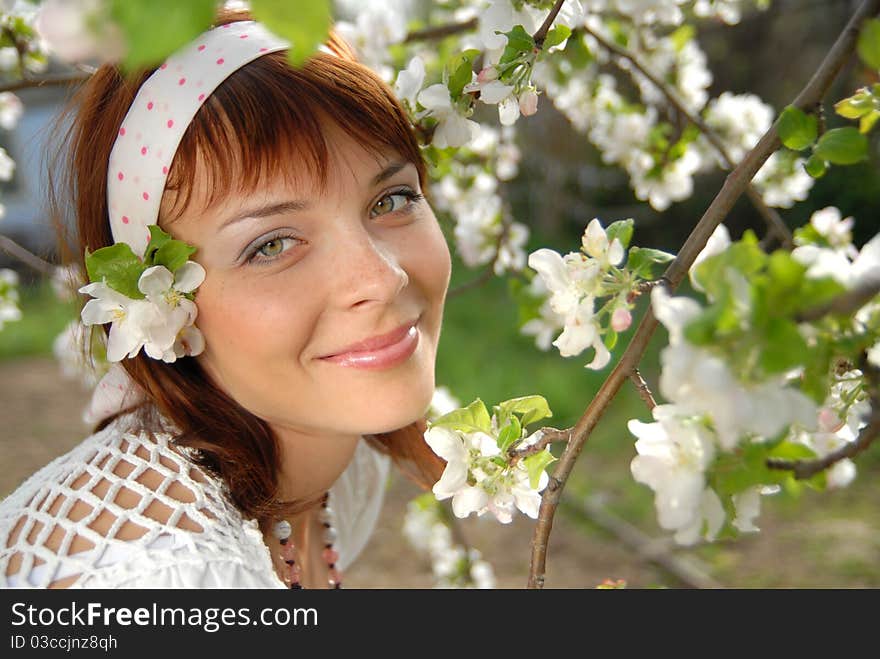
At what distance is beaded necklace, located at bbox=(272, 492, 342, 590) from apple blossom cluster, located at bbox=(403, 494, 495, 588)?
0.38 metres

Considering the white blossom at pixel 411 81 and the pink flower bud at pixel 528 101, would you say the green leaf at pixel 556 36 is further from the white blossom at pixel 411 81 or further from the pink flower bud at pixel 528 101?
the white blossom at pixel 411 81

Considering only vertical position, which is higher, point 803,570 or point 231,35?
point 231,35

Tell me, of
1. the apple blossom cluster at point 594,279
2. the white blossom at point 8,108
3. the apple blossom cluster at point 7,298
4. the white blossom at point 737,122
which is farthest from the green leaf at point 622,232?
the white blossom at point 8,108

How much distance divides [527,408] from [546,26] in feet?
1.42

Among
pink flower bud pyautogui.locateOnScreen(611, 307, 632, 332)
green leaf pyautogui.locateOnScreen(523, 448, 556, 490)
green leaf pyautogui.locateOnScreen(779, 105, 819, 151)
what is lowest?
green leaf pyautogui.locateOnScreen(523, 448, 556, 490)

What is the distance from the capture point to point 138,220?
4.15ft

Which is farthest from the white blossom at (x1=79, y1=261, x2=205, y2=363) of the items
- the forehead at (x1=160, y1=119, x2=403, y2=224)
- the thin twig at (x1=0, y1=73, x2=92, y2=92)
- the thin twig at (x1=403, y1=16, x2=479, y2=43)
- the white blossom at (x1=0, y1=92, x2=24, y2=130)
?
the white blossom at (x1=0, y1=92, x2=24, y2=130)

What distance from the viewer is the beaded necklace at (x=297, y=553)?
1487mm

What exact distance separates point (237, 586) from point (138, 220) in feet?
1.69

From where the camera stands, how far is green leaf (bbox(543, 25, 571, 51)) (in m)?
1.10

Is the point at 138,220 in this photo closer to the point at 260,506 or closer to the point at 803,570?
the point at 260,506

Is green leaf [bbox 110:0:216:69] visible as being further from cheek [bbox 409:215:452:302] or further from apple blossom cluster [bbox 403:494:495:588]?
apple blossom cluster [bbox 403:494:495:588]

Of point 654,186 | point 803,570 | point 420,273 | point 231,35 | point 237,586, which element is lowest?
point 803,570
